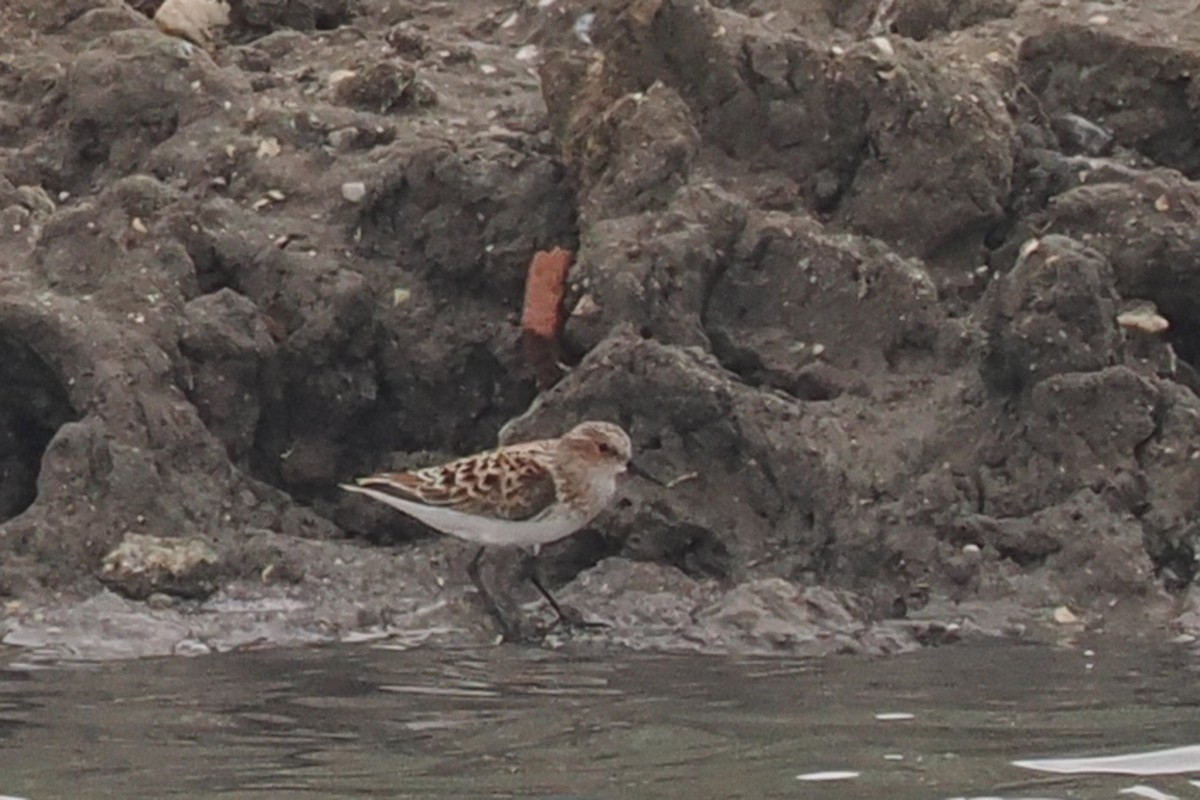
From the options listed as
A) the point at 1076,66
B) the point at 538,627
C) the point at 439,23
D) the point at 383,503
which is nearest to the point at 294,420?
the point at 383,503

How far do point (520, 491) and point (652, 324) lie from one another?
3.35ft

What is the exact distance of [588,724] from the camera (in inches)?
241

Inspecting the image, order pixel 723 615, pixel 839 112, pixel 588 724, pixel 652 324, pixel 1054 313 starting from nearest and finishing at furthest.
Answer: pixel 588 724
pixel 723 615
pixel 1054 313
pixel 652 324
pixel 839 112

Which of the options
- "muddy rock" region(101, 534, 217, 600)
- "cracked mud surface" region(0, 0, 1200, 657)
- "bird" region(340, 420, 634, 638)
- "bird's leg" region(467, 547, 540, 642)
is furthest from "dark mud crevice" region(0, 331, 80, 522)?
"bird's leg" region(467, 547, 540, 642)

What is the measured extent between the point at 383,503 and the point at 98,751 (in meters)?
2.95

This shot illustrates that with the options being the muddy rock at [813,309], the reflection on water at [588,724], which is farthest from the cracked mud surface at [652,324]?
the reflection on water at [588,724]

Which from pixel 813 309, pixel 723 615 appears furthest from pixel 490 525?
pixel 813 309

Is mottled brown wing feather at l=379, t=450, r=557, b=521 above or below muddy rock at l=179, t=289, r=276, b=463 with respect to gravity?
below

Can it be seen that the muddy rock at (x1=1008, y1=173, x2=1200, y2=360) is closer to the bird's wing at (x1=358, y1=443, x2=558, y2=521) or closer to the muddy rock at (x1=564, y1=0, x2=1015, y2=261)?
the muddy rock at (x1=564, y1=0, x2=1015, y2=261)

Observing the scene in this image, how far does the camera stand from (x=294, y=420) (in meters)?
8.99

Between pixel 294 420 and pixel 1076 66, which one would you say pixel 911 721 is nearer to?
pixel 294 420

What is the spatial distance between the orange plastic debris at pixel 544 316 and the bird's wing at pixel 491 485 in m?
0.71

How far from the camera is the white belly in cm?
790

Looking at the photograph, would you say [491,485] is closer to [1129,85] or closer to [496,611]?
[496,611]
